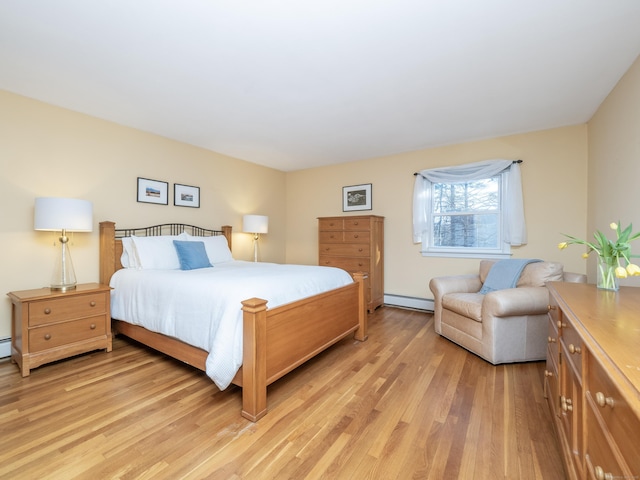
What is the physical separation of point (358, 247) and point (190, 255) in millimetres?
2229

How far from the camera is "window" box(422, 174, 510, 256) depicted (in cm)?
366

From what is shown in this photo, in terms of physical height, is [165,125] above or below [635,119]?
above

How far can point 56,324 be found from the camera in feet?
7.77

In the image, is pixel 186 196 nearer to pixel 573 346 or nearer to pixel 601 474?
pixel 573 346

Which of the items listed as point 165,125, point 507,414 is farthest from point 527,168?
point 165,125

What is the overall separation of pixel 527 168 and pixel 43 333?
5.16 m

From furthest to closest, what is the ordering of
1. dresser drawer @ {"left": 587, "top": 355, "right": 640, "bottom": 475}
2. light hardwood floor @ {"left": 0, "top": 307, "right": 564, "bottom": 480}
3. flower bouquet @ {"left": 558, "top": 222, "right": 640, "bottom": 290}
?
flower bouquet @ {"left": 558, "top": 222, "right": 640, "bottom": 290} < light hardwood floor @ {"left": 0, "top": 307, "right": 564, "bottom": 480} < dresser drawer @ {"left": 587, "top": 355, "right": 640, "bottom": 475}

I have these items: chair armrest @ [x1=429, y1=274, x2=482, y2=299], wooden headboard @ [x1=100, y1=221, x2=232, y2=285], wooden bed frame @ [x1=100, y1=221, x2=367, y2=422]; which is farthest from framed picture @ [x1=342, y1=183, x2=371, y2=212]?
wooden headboard @ [x1=100, y1=221, x2=232, y2=285]

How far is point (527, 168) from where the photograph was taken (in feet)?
11.3

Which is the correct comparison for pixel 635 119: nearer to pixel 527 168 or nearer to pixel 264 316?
pixel 527 168

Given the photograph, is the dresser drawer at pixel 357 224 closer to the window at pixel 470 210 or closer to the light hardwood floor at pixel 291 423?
the window at pixel 470 210

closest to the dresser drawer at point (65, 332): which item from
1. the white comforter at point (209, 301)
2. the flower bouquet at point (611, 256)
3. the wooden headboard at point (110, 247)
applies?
the white comforter at point (209, 301)

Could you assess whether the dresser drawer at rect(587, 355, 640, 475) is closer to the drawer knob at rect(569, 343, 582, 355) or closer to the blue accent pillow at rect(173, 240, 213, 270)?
the drawer knob at rect(569, 343, 582, 355)

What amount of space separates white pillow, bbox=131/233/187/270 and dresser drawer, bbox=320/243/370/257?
213cm
